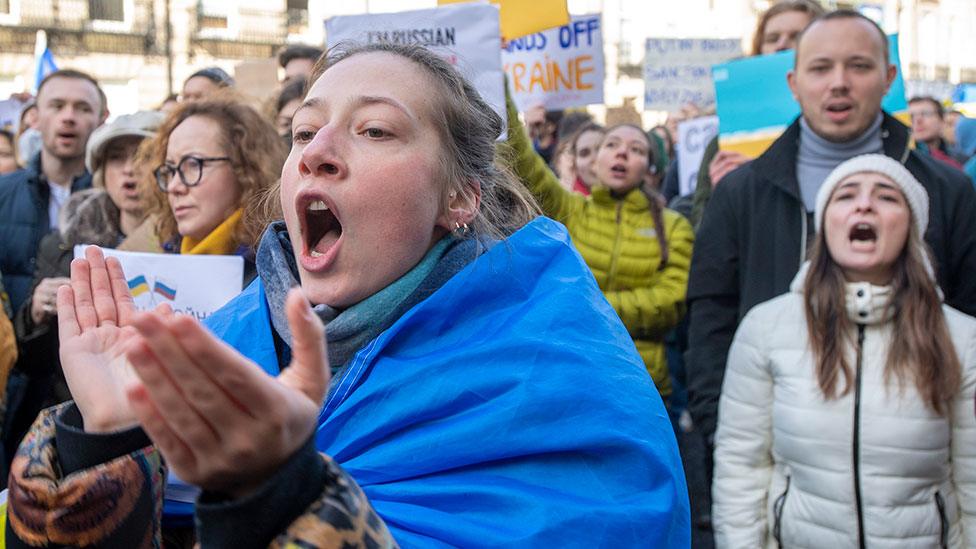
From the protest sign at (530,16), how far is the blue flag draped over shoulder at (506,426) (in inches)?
158

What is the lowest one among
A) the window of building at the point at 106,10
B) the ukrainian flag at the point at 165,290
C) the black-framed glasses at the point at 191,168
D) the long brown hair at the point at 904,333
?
the long brown hair at the point at 904,333

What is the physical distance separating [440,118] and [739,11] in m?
31.7

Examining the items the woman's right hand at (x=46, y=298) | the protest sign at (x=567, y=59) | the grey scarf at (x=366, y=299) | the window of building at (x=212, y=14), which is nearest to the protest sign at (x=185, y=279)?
the woman's right hand at (x=46, y=298)

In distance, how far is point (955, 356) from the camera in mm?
3029

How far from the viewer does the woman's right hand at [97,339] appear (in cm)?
158

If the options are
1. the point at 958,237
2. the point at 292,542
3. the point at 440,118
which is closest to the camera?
the point at 292,542

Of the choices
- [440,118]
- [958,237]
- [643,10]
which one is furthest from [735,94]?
[643,10]

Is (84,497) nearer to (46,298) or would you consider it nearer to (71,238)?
(46,298)

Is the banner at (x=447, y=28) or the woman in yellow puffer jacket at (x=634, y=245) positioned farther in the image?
the woman in yellow puffer jacket at (x=634, y=245)

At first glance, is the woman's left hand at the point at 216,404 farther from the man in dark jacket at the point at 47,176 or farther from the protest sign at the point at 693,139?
the protest sign at the point at 693,139

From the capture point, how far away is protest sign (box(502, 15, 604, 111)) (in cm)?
632

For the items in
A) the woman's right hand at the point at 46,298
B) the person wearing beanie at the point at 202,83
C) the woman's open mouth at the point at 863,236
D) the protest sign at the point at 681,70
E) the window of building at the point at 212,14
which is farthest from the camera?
the window of building at the point at 212,14

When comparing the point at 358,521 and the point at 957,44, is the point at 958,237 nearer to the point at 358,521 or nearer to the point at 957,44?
the point at 358,521

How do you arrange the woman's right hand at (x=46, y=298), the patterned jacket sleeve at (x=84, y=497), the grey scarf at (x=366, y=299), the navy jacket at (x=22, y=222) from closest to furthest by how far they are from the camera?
the patterned jacket sleeve at (x=84, y=497) → the grey scarf at (x=366, y=299) → the woman's right hand at (x=46, y=298) → the navy jacket at (x=22, y=222)
